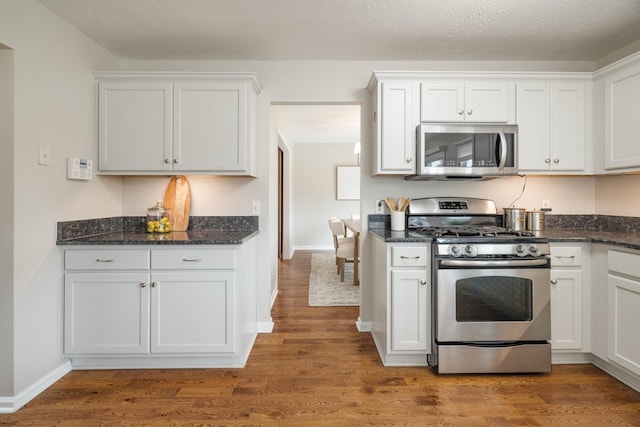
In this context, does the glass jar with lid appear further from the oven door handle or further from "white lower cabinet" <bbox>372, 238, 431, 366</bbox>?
the oven door handle

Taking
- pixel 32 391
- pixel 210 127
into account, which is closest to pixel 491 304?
pixel 210 127

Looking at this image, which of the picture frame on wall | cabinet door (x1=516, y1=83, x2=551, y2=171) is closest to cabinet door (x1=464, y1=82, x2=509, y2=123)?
cabinet door (x1=516, y1=83, x2=551, y2=171)

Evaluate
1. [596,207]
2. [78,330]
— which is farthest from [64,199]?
[596,207]

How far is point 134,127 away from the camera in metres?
2.63

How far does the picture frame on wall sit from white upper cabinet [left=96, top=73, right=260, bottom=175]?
4975 millimetres

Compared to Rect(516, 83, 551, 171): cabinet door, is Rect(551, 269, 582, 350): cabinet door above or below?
below

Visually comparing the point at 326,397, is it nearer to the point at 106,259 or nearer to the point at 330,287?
the point at 106,259

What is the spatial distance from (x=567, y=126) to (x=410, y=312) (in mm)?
1925

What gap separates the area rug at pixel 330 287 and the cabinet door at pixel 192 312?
63.1 inches

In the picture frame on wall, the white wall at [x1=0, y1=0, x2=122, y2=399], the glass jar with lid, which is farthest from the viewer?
the picture frame on wall

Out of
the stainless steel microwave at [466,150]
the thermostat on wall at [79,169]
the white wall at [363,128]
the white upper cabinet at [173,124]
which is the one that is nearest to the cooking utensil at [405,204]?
the white wall at [363,128]

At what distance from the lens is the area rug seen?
12.7 feet

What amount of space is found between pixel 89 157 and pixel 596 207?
4182 mm

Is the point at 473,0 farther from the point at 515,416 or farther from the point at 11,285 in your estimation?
the point at 11,285
